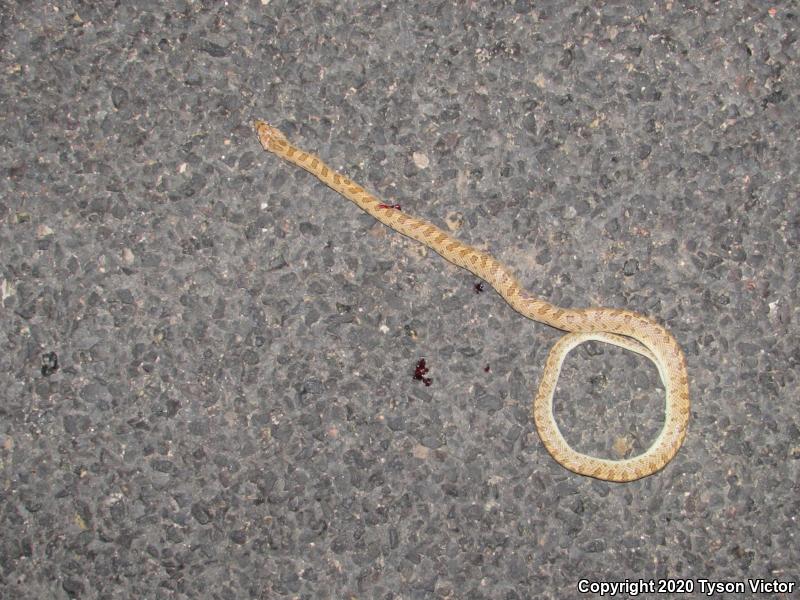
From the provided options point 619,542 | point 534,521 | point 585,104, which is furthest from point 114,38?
point 619,542

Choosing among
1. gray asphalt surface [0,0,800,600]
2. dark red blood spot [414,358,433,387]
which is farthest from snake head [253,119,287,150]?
dark red blood spot [414,358,433,387]

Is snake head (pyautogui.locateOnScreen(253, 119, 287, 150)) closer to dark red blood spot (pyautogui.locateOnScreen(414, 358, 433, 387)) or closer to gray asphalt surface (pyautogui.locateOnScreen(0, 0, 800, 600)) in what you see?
gray asphalt surface (pyautogui.locateOnScreen(0, 0, 800, 600))

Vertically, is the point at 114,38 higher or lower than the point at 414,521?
higher

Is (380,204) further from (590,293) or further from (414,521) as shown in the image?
(414,521)

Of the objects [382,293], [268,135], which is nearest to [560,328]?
[382,293]

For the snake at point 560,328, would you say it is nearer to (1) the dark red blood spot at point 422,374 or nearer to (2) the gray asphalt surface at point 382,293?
(2) the gray asphalt surface at point 382,293

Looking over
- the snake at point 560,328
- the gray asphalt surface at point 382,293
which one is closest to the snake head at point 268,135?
the snake at point 560,328

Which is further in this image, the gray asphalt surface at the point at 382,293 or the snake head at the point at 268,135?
the snake head at the point at 268,135

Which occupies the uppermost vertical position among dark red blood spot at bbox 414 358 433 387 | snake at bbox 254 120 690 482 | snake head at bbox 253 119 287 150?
snake head at bbox 253 119 287 150
